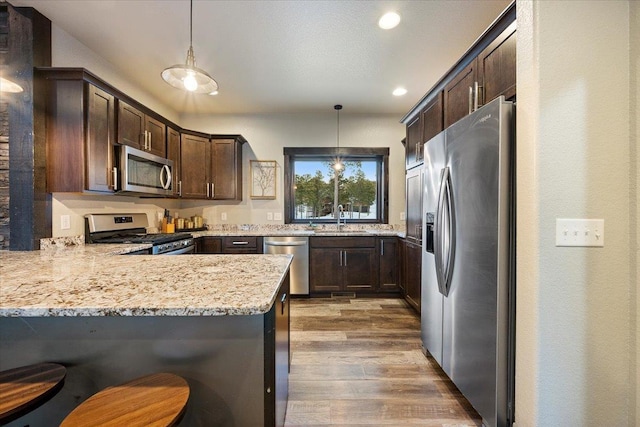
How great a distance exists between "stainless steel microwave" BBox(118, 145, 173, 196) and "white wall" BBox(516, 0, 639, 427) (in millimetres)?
3083

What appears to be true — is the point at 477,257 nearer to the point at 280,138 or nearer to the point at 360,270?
the point at 360,270

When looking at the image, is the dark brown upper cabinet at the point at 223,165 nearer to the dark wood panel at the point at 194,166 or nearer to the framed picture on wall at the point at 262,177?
the dark wood panel at the point at 194,166

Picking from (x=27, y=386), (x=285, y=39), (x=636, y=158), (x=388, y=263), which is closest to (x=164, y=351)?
(x=27, y=386)

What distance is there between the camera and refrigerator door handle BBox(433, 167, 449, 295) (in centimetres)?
184

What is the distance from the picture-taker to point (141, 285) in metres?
1.07

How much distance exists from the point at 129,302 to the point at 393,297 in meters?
3.40

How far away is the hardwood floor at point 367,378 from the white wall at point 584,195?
737mm

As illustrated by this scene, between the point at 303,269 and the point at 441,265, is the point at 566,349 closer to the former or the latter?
the point at 441,265

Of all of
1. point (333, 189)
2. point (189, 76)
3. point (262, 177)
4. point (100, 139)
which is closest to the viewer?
point (189, 76)

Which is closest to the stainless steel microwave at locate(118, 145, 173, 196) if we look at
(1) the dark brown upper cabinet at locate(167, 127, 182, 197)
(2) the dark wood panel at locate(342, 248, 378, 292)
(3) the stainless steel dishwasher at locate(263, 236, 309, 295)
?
(1) the dark brown upper cabinet at locate(167, 127, 182, 197)

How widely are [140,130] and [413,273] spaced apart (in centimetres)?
335

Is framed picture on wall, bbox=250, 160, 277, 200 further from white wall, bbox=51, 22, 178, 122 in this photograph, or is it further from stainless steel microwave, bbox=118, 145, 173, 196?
white wall, bbox=51, 22, 178, 122

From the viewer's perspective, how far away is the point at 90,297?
93cm

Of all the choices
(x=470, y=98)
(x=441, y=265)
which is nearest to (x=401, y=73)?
(x=470, y=98)
